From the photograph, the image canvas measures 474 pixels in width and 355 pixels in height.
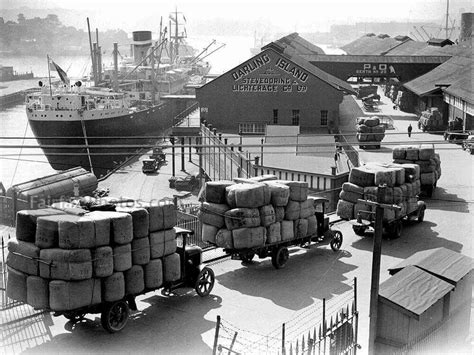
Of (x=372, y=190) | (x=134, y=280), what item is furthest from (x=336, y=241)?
(x=134, y=280)

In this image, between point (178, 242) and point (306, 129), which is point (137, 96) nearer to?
point (306, 129)

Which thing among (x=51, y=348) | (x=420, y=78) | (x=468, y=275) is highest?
(x=420, y=78)

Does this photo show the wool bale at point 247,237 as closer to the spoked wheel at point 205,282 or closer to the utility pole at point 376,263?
the spoked wheel at point 205,282

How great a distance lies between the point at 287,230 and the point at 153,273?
548cm

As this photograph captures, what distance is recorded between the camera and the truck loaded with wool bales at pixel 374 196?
2233 centimetres

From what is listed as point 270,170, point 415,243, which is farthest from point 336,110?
point 415,243

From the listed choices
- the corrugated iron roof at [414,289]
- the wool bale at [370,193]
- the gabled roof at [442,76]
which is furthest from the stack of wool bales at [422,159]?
the gabled roof at [442,76]

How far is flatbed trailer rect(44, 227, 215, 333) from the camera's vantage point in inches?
556

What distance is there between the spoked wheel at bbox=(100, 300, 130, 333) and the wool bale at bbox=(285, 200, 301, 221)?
6.48 metres

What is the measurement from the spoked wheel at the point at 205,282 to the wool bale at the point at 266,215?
2426 millimetres

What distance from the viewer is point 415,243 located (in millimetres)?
22719

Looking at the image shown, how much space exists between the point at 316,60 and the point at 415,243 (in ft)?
164

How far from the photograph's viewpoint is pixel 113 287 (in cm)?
1399

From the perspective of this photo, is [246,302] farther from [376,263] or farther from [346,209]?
[346,209]
